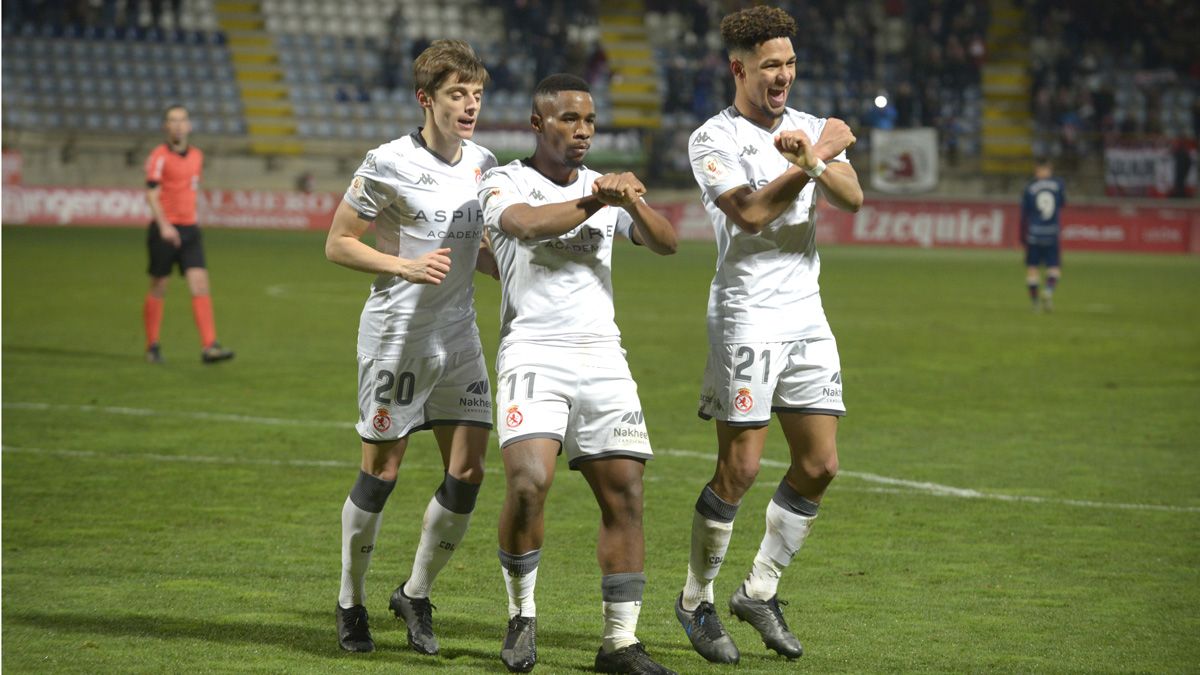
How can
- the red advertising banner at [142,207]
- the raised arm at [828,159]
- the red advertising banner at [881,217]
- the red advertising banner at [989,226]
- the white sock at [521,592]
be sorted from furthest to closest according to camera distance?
the red advertising banner at [142,207], the red advertising banner at [881,217], the red advertising banner at [989,226], the white sock at [521,592], the raised arm at [828,159]

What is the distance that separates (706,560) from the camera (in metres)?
5.58

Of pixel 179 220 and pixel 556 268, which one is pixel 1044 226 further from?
pixel 556 268

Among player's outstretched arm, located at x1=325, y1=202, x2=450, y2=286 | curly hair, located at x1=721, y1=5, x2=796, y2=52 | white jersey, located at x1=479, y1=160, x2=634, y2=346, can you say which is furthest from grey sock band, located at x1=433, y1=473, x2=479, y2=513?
curly hair, located at x1=721, y1=5, x2=796, y2=52

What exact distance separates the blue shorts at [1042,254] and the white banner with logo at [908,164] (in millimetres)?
14169

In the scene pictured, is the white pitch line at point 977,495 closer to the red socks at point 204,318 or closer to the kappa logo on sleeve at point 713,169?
the kappa logo on sleeve at point 713,169

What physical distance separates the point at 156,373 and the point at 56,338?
2.96 m

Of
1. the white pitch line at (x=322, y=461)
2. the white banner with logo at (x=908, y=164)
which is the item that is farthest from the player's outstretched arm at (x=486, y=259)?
the white banner with logo at (x=908, y=164)

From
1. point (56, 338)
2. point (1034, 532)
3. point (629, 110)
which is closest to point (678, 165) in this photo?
point (629, 110)

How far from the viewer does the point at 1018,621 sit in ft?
19.2

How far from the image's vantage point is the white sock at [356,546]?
18.2ft

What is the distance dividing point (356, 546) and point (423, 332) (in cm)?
82

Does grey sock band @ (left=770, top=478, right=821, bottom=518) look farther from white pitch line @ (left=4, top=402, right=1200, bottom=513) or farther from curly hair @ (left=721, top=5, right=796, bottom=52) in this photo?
white pitch line @ (left=4, top=402, right=1200, bottom=513)

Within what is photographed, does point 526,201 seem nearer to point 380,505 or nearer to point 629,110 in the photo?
point 380,505

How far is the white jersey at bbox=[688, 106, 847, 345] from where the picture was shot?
17.9 ft
